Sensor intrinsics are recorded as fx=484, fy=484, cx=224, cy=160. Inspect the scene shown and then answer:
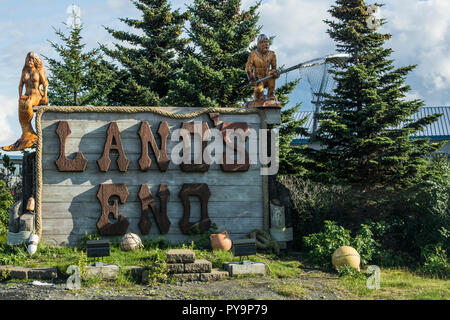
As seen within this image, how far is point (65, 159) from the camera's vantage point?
30.1 feet

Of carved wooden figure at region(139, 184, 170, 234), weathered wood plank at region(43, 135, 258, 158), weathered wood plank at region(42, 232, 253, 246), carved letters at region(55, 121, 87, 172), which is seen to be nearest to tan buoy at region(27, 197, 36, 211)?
weathered wood plank at region(42, 232, 253, 246)

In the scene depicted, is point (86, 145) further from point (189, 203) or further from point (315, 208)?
point (315, 208)

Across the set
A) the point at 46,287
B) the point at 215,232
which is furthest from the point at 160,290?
the point at 215,232

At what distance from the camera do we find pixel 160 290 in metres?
6.85

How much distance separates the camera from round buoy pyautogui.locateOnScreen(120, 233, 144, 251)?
874 cm

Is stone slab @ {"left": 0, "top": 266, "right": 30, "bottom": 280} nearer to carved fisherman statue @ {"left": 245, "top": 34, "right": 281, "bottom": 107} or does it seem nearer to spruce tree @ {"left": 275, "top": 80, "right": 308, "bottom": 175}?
carved fisherman statue @ {"left": 245, "top": 34, "right": 281, "bottom": 107}

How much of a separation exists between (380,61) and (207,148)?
27.7ft

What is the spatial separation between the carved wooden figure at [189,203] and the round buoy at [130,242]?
935mm

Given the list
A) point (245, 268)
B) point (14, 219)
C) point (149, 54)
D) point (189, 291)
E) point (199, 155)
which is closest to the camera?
point (189, 291)

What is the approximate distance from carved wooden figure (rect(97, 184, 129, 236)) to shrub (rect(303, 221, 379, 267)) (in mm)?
3582

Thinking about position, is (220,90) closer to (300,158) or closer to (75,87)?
(300,158)

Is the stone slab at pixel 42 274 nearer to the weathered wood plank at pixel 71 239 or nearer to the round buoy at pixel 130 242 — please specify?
the round buoy at pixel 130 242

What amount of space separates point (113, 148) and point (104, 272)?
2.77 m

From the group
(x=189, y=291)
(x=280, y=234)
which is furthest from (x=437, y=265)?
(x=189, y=291)
